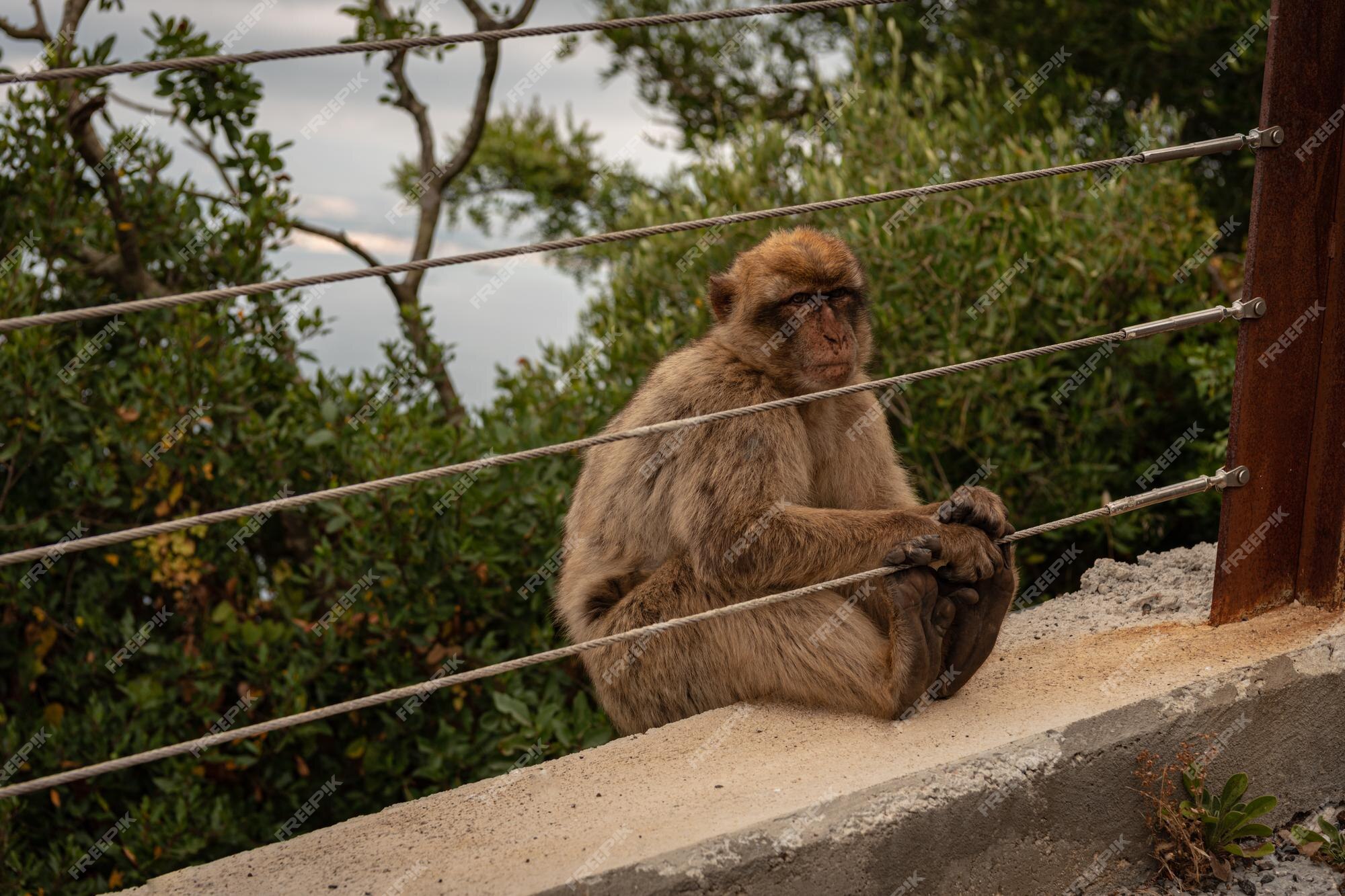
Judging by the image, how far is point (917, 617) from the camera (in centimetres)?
290

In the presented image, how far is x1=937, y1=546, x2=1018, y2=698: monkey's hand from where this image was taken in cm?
300

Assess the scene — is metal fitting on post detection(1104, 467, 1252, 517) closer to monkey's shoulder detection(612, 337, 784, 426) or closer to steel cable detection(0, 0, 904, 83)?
monkey's shoulder detection(612, 337, 784, 426)

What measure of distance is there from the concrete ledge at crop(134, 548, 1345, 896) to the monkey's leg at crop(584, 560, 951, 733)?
0.08 m

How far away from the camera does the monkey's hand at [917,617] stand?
290 centimetres

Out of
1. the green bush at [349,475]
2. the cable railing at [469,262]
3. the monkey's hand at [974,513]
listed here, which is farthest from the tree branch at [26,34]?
the monkey's hand at [974,513]

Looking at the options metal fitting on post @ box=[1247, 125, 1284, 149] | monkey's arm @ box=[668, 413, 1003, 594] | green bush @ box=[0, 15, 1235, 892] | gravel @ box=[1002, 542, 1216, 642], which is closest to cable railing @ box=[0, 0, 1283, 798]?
metal fitting on post @ box=[1247, 125, 1284, 149]

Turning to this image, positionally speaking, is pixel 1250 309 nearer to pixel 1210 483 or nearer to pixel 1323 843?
pixel 1210 483

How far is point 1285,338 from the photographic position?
313 centimetres

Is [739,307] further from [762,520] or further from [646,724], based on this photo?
[646,724]

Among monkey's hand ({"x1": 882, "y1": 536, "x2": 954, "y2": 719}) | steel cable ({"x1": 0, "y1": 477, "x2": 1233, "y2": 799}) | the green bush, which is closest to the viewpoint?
steel cable ({"x1": 0, "y1": 477, "x2": 1233, "y2": 799})

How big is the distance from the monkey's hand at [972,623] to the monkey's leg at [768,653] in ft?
0.18

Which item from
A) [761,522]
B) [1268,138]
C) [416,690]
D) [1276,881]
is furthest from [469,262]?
[1276,881]

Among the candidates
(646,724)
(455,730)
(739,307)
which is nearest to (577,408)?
(455,730)

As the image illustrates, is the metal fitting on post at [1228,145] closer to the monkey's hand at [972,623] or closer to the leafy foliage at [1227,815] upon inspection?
the monkey's hand at [972,623]
